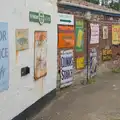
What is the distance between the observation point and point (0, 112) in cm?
656

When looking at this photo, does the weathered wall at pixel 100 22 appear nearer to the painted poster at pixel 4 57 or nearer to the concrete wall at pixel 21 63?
the concrete wall at pixel 21 63

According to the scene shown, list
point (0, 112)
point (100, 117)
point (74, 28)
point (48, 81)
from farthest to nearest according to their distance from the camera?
point (74, 28), point (48, 81), point (100, 117), point (0, 112)

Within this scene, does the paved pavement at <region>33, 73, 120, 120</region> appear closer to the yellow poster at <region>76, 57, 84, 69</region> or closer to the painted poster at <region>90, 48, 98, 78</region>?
the yellow poster at <region>76, 57, 84, 69</region>

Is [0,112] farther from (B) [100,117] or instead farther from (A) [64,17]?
(A) [64,17]

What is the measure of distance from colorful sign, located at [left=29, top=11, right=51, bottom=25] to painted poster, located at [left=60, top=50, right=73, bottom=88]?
6.83 ft

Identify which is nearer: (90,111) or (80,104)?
(90,111)

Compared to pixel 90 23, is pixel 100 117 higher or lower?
lower

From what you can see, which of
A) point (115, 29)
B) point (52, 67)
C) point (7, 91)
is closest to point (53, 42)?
point (52, 67)

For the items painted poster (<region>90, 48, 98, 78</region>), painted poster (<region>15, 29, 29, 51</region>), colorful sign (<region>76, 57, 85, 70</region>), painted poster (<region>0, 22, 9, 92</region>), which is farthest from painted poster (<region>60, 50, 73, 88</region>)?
painted poster (<region>0, 22, 9, 92</region>)

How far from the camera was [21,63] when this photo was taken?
24.7 ft

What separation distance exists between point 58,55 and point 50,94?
1590mm

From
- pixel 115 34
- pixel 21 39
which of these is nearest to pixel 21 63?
pixel 21 39

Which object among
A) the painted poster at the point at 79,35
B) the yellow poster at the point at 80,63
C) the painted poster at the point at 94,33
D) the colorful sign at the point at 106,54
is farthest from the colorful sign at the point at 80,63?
the colorful sign at the point at 106,54

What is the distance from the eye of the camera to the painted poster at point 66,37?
36.2 ft
